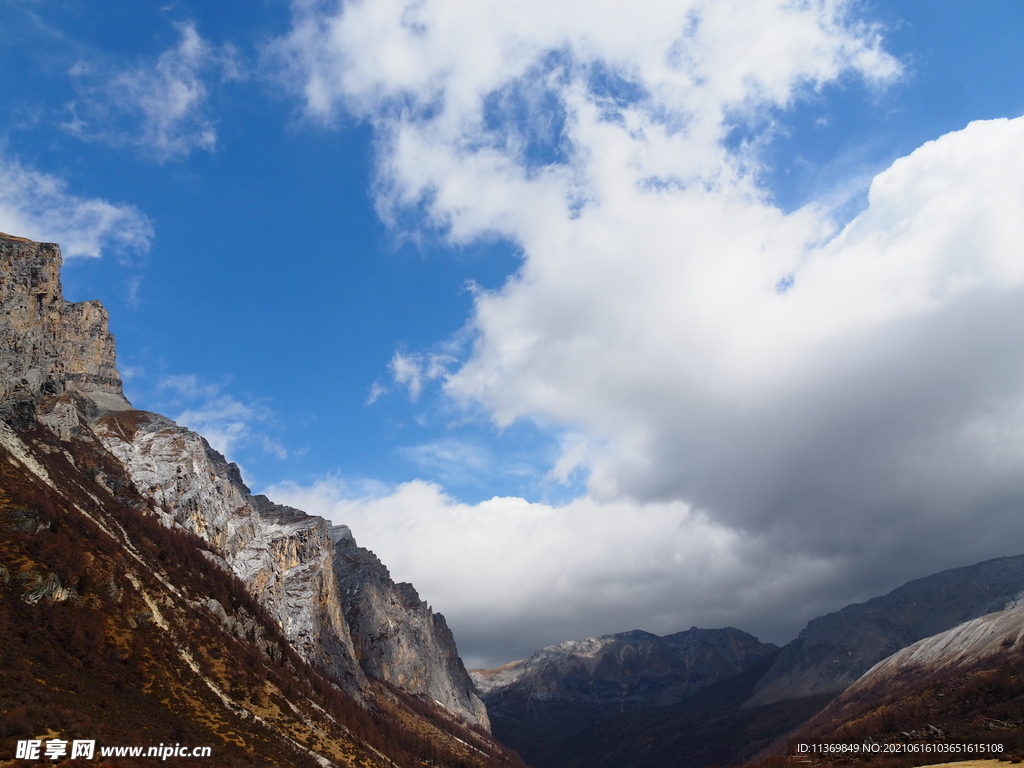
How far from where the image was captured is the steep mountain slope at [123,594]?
75.7 m

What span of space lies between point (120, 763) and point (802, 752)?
200 meters

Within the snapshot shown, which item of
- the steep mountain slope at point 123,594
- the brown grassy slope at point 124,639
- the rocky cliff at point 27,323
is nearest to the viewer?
the brown grassy slope at point 124,639

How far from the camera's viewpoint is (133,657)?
3595 inches

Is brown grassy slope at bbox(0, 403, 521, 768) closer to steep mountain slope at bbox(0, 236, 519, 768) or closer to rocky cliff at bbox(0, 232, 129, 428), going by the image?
steep mountain slope at bbox(0, 236, 519, 768)

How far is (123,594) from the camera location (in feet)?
336

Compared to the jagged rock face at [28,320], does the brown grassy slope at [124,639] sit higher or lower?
lower

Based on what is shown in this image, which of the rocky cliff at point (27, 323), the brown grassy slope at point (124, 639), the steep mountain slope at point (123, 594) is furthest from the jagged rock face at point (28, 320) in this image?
the brown grassy slope at point (124, 639)

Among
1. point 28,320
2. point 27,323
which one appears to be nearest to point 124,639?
point 27,323

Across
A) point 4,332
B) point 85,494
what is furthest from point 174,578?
point 4,332

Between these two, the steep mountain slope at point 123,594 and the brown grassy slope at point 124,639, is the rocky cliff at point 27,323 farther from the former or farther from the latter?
the brown grassy slope at point 124,639

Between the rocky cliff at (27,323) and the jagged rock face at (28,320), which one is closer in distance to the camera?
the rocky cliff at (27,323)

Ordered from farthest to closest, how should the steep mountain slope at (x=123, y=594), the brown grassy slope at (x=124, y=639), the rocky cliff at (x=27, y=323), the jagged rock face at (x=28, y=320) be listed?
1. the jagged rock face at (x=28, y=320)
2. the rocky cliff at (x=27, y=323)
3. the steep mountain slope at (x=123, y=594)
4. the brown grassy slope at (x=124, y=639)

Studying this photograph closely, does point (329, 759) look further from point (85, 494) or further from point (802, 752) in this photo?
point (802, 752)

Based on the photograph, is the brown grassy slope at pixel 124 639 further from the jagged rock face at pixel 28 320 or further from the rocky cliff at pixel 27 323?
the jagged rock face at pixel 28 320
